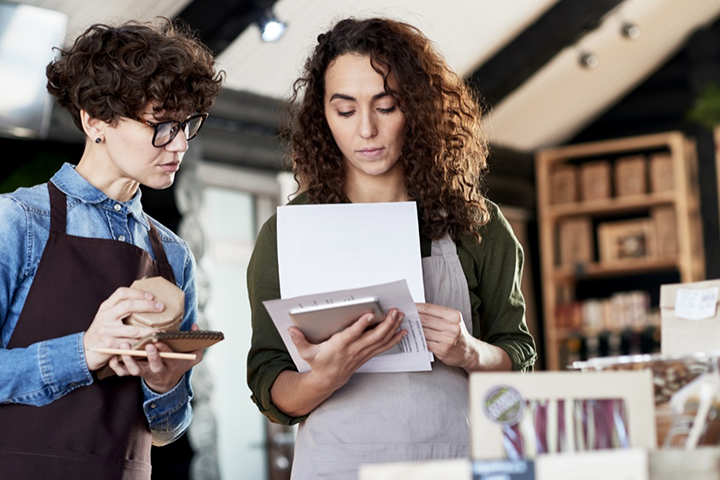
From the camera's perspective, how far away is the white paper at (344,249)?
1.81m

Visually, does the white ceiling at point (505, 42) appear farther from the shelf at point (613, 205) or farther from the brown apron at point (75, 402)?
the brown apron at point (75, 402)

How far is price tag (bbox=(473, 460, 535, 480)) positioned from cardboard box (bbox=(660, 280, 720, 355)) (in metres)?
0.62

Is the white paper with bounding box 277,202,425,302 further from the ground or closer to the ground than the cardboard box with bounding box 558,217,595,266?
closer to the ground

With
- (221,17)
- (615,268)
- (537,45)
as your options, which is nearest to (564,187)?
(615,268)

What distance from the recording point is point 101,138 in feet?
6.11

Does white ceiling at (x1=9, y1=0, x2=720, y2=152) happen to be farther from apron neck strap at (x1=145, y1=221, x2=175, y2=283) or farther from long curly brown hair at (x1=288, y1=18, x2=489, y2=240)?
apron neck strap at (x1=145, y1=221, x2=175, y2=283)

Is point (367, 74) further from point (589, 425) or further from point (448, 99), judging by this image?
point (589, 425)

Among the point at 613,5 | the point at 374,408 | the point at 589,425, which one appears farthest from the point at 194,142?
the point at 589,425

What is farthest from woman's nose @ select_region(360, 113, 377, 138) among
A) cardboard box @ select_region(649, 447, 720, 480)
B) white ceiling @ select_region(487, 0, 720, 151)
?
white ceiling @ select_region(487, 0, 720, 151)

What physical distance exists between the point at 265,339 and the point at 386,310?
1.19 ft

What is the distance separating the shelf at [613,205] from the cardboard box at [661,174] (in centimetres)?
6

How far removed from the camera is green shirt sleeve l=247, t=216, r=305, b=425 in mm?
1843

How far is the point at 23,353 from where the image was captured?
1.67 meters

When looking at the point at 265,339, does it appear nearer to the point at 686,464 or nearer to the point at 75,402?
the point at 75,402
